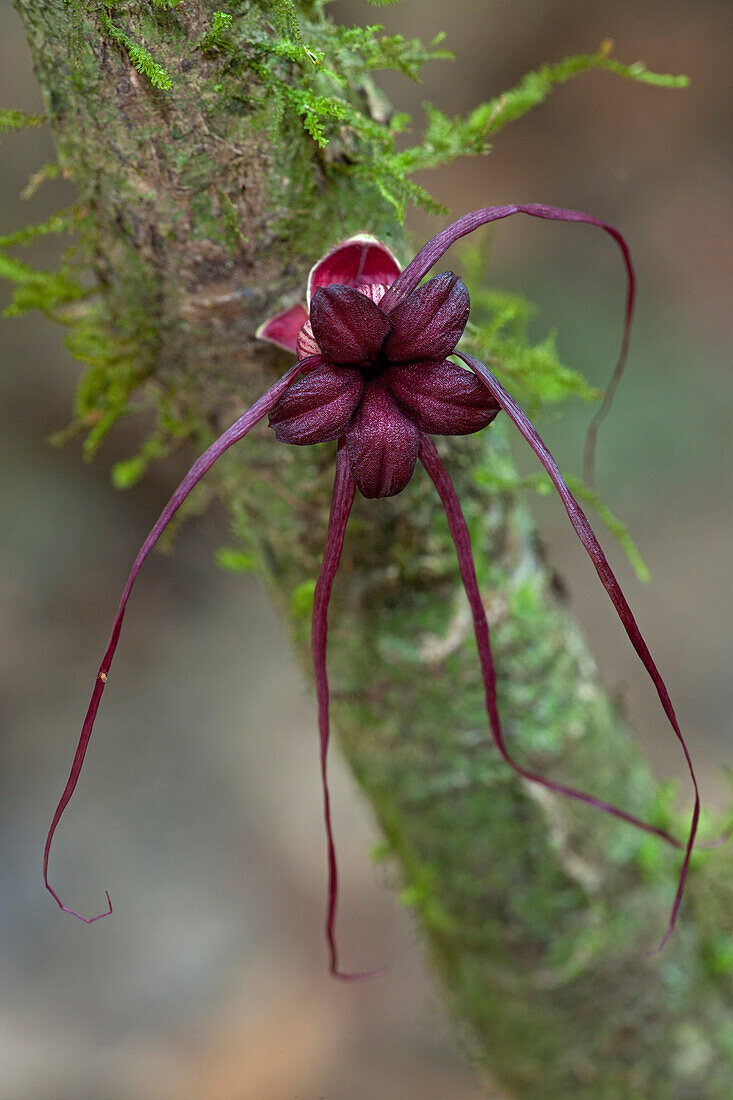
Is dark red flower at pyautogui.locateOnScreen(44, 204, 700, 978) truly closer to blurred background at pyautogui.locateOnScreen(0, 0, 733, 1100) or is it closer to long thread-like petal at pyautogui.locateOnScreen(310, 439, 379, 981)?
long thread-like petal at pyautogui.locateOnScreen(310, 439, 379, 981)

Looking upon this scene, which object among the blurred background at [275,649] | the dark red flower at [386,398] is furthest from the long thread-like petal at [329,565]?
the blurred background at [275,649]

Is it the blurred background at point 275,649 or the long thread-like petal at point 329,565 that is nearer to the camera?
the long thread-like petal at point 329,565

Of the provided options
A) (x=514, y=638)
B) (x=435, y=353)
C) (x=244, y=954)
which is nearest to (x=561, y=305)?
(x=244, y=954)

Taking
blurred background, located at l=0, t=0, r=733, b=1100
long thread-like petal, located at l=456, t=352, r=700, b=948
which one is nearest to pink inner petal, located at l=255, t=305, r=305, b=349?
long thread-like petal, located at l=456, t=352, r=700, b=948

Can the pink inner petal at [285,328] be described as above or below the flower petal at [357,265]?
below

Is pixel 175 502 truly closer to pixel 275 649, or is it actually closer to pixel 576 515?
pixel 576 515

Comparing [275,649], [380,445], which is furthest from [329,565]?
[275,649]

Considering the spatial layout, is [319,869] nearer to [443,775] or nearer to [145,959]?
[145,959]

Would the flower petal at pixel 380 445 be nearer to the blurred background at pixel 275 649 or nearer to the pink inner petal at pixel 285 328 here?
the pink inner petal at pixel 285 328
